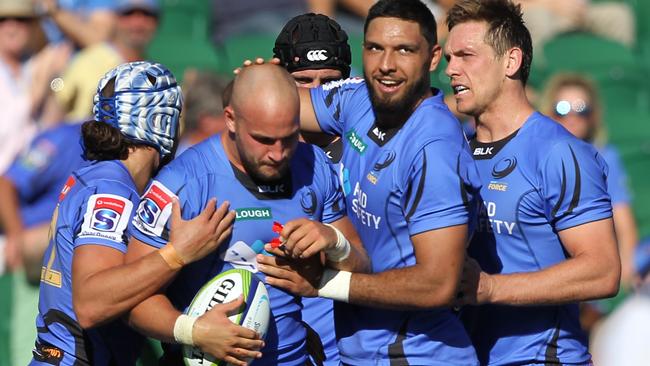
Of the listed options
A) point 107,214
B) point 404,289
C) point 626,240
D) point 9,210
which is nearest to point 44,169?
point 9,210

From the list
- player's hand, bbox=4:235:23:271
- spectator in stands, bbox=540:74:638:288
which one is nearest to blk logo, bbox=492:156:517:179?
spectator in stands, bbox=540:74:638:288

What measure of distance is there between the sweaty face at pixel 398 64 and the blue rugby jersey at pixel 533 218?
0.56 meters

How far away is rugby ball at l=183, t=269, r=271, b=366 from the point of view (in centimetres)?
456

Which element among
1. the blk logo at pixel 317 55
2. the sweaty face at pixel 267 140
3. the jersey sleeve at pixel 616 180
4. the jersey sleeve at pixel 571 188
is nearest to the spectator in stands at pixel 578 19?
the jersey sleeve at pixel 616 180

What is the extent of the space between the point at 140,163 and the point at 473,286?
63.0 inches

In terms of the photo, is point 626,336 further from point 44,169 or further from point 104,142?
point 104,142

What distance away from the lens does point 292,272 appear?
4.77 m

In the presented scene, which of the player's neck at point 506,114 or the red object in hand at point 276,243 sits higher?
the player's neck at point 506,114

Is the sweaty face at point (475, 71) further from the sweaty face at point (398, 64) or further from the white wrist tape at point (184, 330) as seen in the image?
the white wrist tape at point (184, 330)

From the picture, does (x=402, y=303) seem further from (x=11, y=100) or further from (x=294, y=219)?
(x=11, y=100)

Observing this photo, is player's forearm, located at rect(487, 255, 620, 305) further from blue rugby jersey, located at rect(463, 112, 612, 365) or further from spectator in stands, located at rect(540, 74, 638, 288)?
spectator in stands, located at rect(540, 74, 638, 288)

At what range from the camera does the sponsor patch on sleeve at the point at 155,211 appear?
4.62m

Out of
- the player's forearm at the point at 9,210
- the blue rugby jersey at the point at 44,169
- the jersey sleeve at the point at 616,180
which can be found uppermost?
the blue rugby jersey at the point at 44,169

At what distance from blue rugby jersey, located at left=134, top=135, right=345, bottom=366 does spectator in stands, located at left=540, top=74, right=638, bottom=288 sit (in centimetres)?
451
